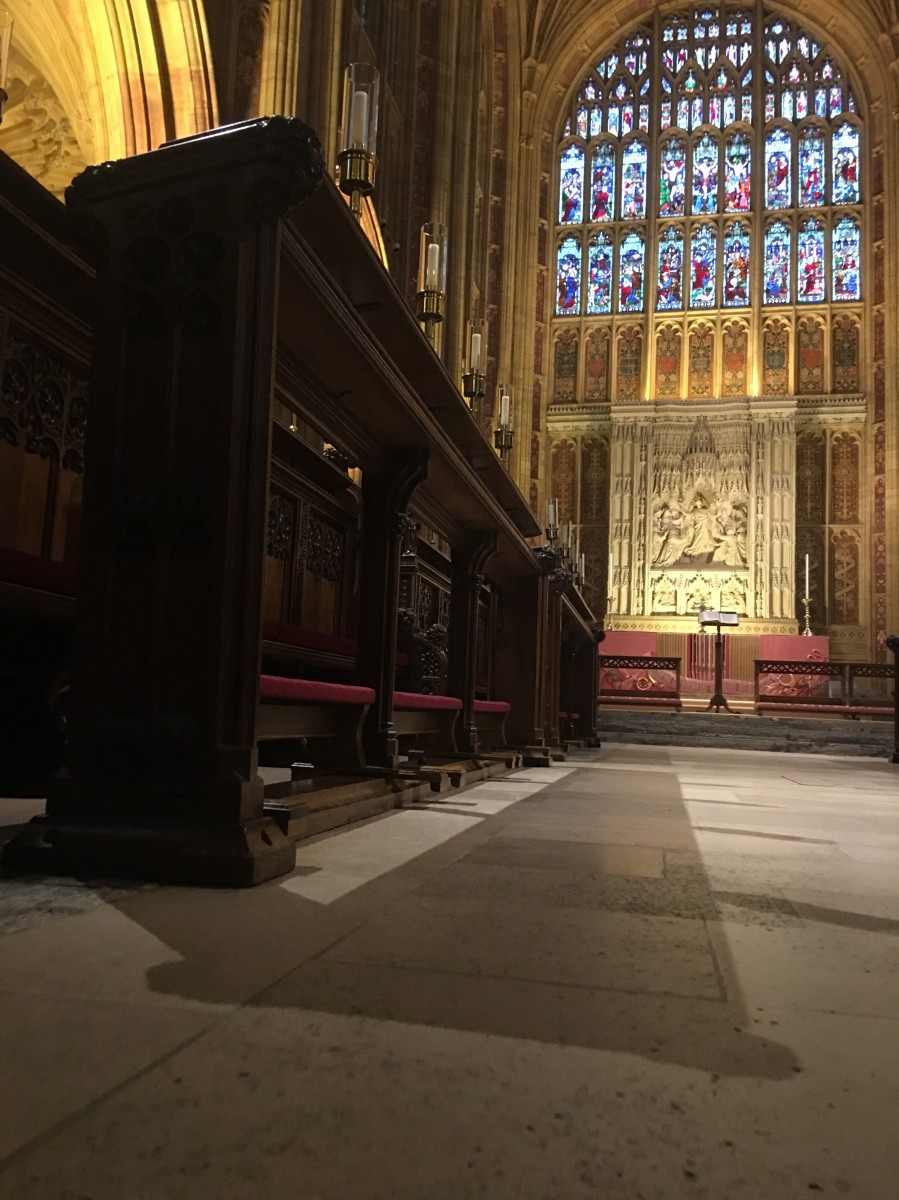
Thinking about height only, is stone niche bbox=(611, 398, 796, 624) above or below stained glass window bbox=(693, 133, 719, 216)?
below

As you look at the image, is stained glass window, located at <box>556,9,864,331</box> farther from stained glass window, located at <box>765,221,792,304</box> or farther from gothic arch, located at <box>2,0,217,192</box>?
gothic arch, located at <box>2,0,217,192</box>

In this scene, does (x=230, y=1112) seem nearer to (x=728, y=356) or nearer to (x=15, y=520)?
(x=15, y=520)

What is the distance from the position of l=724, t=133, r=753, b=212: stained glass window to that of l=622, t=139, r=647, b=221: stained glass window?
145 centimetres

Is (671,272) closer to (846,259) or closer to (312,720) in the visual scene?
(846,259)

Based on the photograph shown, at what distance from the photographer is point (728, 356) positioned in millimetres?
16281

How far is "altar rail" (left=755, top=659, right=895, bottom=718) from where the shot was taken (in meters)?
10.7

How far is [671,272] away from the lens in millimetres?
16844

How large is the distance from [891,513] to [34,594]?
15.2m

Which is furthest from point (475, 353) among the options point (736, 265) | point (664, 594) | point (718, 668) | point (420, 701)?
point (736, 265)

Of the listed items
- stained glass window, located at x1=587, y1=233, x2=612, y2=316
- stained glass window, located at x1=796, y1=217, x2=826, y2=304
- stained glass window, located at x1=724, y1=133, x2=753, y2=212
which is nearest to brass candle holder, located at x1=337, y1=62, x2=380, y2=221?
stained glass window, located at x1=587, y1=233, x2=612, y2=316

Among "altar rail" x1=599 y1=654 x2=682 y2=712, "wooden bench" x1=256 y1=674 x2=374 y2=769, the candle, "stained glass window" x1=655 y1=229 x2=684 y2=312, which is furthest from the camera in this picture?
"stained glass window" x1=655 y1=229 x2=684 y2=312

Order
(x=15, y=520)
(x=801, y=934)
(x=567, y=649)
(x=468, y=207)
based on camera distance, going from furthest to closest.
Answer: (x=468, y=207), (x=567, y=649), (x=15, y=520), (x=801, y=934)

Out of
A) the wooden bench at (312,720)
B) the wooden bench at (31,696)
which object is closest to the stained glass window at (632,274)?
the wooden bench at (312,720)

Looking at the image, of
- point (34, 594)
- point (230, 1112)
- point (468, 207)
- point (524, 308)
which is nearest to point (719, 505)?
point (524, 308)
